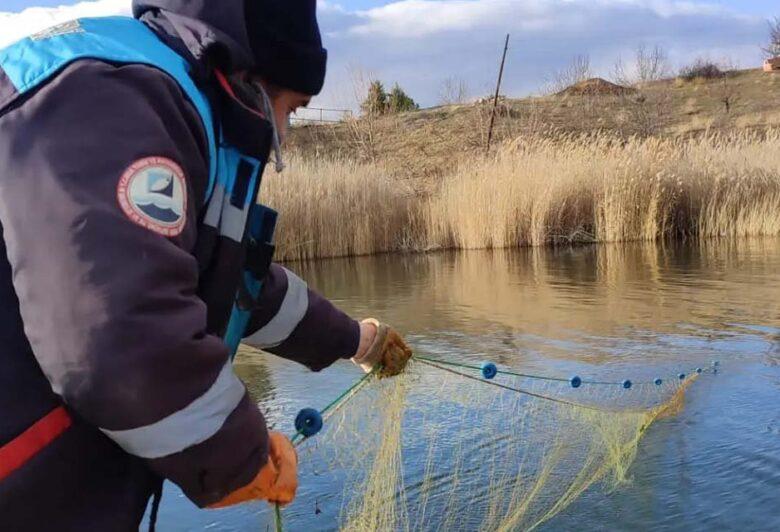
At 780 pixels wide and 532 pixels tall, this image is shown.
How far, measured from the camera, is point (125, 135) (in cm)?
126

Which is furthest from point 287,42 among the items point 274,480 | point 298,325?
point 298,325

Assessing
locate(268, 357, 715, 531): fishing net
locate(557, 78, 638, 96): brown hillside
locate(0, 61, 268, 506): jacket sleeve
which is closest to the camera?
locate(0, 61, 268, 506): jacket sleeve

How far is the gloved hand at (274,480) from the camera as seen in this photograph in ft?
4.88

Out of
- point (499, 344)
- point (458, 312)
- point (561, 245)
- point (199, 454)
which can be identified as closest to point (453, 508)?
point (199, 454)

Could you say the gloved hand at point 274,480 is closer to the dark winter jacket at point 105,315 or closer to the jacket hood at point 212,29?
the dark winter jacket at point 105,315

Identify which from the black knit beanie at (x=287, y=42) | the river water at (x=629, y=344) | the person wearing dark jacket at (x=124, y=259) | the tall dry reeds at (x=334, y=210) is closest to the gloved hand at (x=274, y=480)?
the person wearing dark jacket at (x=124, y=259)

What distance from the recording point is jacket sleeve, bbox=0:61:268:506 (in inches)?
47.7

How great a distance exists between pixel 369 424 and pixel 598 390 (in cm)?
219

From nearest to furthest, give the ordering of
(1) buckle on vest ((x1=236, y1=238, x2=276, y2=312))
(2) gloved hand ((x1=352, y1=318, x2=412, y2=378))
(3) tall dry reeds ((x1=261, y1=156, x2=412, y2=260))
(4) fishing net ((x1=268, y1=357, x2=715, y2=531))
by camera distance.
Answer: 1. (1) buckle on vest ((x1=236, y1=238, x2=276, y2=312))
2. (2) gloved hand ((x1=352, y1=318, x2=412, y2=378))
3. (4) fishing net ((x1=268, y1=357, x2=715, y2=531))
4. (3) tall dry reeds ((x1=261, y1=156, x2=412, y2=260))

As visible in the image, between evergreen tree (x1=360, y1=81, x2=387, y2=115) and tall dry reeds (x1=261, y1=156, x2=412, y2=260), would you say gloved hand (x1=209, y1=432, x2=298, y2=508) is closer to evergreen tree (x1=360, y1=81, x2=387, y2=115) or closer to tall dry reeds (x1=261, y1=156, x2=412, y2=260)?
tall dry reeds (x1=261, y1=156, x2=412, y2=260)

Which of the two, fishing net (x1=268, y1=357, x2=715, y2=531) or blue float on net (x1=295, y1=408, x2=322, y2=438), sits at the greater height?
blue float on net (x1=295, y1=408, x2=322, y2=438)

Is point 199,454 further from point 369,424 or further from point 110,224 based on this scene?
point 369,424

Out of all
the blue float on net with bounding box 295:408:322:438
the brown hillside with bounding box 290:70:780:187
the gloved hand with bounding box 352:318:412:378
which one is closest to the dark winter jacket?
the blue float on net with bounding box 295:408:322:438

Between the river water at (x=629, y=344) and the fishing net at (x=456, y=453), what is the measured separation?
0.34ft
